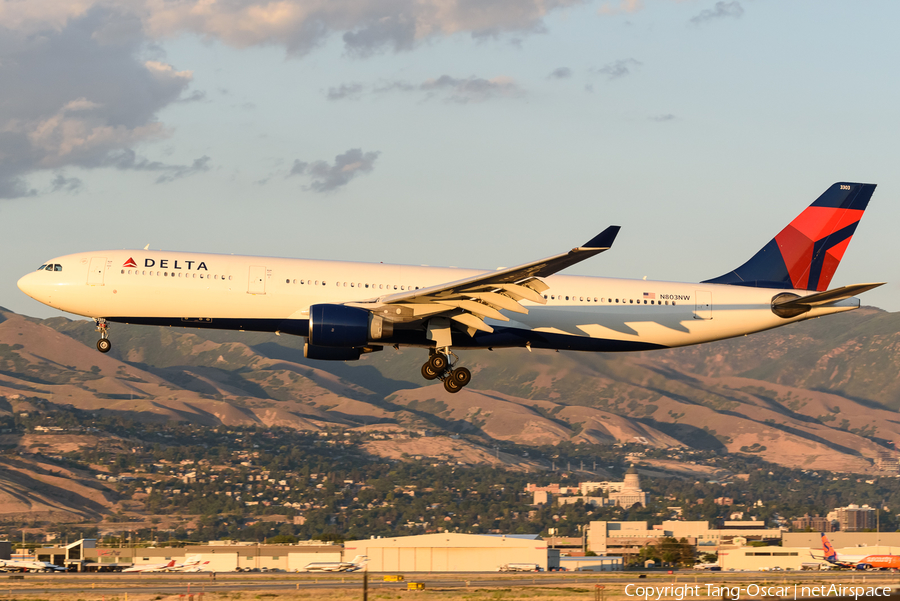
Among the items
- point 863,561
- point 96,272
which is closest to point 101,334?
point 96,272

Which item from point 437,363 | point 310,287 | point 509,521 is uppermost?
point 310,287

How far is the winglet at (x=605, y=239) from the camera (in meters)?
34.2

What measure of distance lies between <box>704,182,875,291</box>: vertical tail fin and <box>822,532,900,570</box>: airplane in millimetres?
33852

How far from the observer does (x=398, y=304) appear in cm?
3862

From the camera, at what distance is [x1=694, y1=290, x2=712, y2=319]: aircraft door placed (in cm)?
4319

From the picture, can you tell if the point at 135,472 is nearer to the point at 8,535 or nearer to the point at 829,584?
the point at 8,535

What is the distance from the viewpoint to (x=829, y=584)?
5103 centimetres

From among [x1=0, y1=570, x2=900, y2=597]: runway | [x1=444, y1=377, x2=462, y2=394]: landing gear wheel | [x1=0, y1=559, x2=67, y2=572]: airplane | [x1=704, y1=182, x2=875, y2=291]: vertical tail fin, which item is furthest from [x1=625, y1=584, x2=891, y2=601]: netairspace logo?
[x1=0, y1=559, x2=67, y2=572]: airplane

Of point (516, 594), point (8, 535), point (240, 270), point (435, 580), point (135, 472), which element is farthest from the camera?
point (135, 472)

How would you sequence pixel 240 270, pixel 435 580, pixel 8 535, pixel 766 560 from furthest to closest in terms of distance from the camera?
pixel 8 535 → pixel 766 560 → pixel 435 580 → pixel 240 270

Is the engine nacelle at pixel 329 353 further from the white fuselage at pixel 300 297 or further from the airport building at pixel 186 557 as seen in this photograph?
the airport building at pixel 186 557

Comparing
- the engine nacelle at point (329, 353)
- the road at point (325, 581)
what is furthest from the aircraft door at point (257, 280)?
the road at point (325, 581)

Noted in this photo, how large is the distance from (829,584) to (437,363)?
24.2 meters

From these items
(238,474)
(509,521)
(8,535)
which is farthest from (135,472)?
(509,521)
